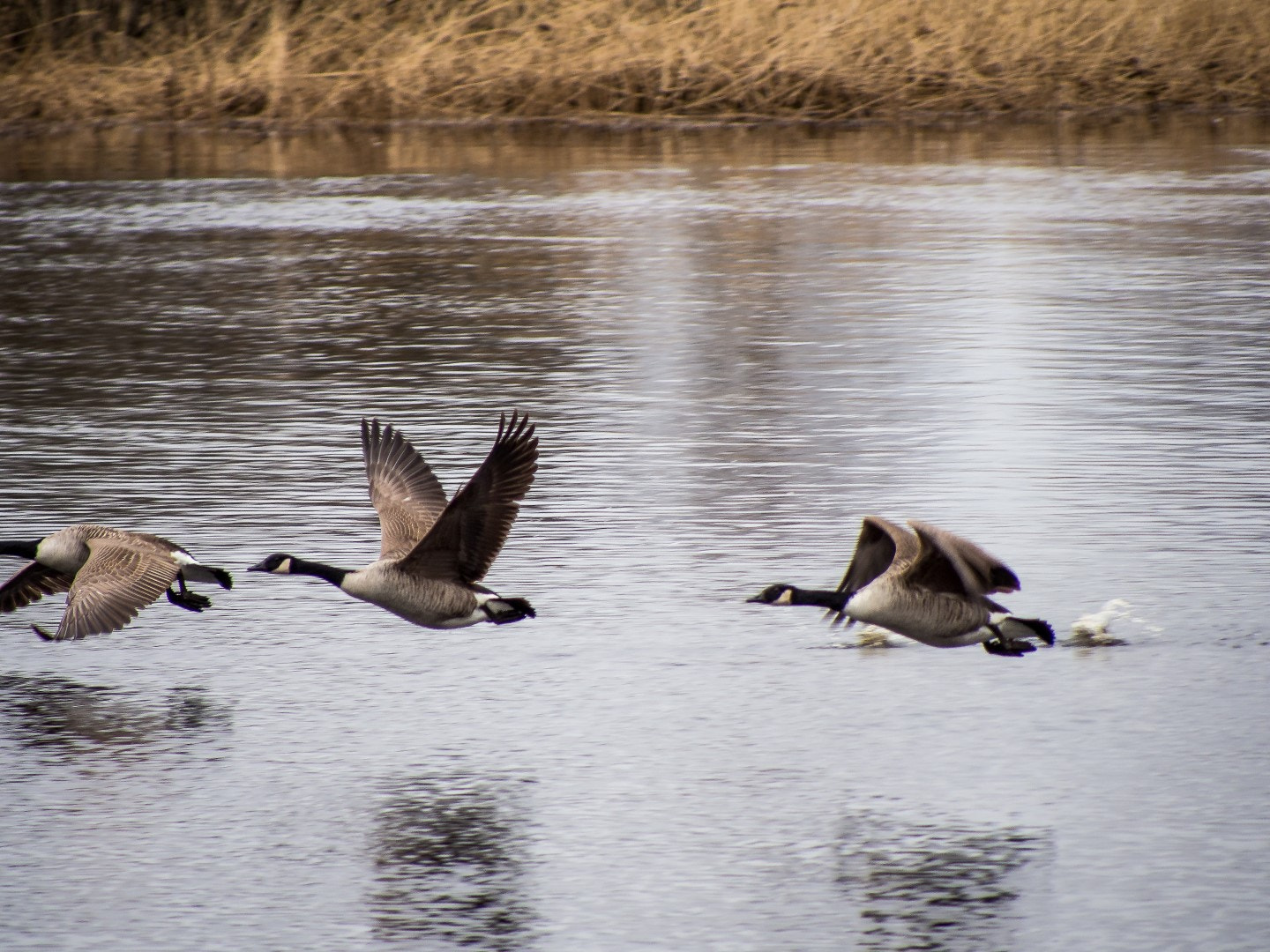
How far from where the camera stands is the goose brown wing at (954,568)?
18.2ft

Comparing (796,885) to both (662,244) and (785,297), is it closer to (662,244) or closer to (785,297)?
(785,297)

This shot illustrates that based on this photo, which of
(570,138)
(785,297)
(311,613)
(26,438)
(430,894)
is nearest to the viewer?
(430,894)

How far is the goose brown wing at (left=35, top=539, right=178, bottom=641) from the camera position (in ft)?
20.0

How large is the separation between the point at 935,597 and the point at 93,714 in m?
2.19

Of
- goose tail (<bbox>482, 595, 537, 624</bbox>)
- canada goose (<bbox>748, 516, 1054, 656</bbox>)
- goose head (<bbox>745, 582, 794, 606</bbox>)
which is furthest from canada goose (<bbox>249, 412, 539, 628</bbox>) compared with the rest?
canada goose (<bbox>748, 516, 1054, 656</bbox>)

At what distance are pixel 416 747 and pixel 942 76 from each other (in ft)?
69.1

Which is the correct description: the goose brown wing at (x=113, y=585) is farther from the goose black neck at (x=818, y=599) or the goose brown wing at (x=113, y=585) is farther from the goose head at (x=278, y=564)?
the goose black neck at (x=818, y=599)

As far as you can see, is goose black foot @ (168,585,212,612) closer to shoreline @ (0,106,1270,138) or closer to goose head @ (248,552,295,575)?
goose head @ (248,552,295,575)

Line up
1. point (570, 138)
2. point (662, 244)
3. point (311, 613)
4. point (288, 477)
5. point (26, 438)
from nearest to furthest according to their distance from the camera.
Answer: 1. point (311, 613)
2. point (288, 477)
3. point (26, 438)
4. point (662, 244)
5. point (570, 138)

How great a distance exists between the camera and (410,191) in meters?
19.5

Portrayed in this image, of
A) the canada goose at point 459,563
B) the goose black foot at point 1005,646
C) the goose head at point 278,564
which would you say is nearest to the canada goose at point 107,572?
the goose head at point 278,564

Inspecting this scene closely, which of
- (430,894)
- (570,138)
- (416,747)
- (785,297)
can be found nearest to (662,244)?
(785,297)

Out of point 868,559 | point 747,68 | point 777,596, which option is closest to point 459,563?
point 777,596

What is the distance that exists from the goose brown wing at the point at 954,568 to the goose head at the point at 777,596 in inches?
13.8
